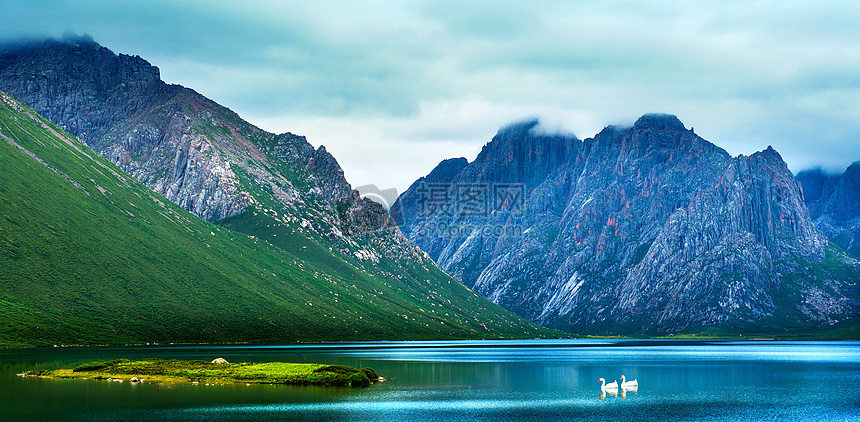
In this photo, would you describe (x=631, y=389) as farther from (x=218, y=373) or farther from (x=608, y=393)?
(x=218, y=373)

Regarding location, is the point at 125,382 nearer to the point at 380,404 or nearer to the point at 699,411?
the point at 380,404

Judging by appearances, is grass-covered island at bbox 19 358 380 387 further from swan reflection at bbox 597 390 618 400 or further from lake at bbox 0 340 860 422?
swan reflection at bbox 597 390 618 400

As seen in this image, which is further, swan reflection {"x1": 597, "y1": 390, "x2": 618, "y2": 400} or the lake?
swan reflection {"x1": 597, "y1": 390, "x2": 618, "y2": 400}

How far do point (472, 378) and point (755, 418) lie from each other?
59.2 m

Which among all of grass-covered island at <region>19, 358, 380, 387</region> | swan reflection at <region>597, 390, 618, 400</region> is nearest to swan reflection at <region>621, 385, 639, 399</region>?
swan reflection at <region>597, 390, 618, 400</region>

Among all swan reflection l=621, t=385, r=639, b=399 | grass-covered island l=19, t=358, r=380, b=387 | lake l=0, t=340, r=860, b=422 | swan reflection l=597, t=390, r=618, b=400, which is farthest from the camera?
grass-covered island l=19, t=358, r=380, b=387

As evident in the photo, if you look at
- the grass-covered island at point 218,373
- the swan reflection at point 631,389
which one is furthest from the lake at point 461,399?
the grass-covered island at point 218,373

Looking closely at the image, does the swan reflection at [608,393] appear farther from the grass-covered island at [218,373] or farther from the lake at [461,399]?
the grass-covered island at [218,373]

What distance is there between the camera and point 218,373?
122688 mm

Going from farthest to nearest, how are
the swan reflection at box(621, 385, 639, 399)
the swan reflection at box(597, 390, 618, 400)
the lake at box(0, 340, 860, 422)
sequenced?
1. the swan reflection at box(621, 385, 639, 399)
2. the swan reflection at box(597, 390, 618, 400)
3. the lake at box(0, 340, 860, 422)

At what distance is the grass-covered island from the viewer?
115312mm

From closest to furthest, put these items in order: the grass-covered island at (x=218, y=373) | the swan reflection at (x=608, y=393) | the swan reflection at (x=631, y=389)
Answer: the swan reflection at (x=608, y=393) < the swan reflection at (x=631, y=389) < the grass-covered island at (x=218, y=373)

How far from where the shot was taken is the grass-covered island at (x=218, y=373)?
11531 cm

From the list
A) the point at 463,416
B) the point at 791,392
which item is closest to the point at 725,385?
the point at 791,392
